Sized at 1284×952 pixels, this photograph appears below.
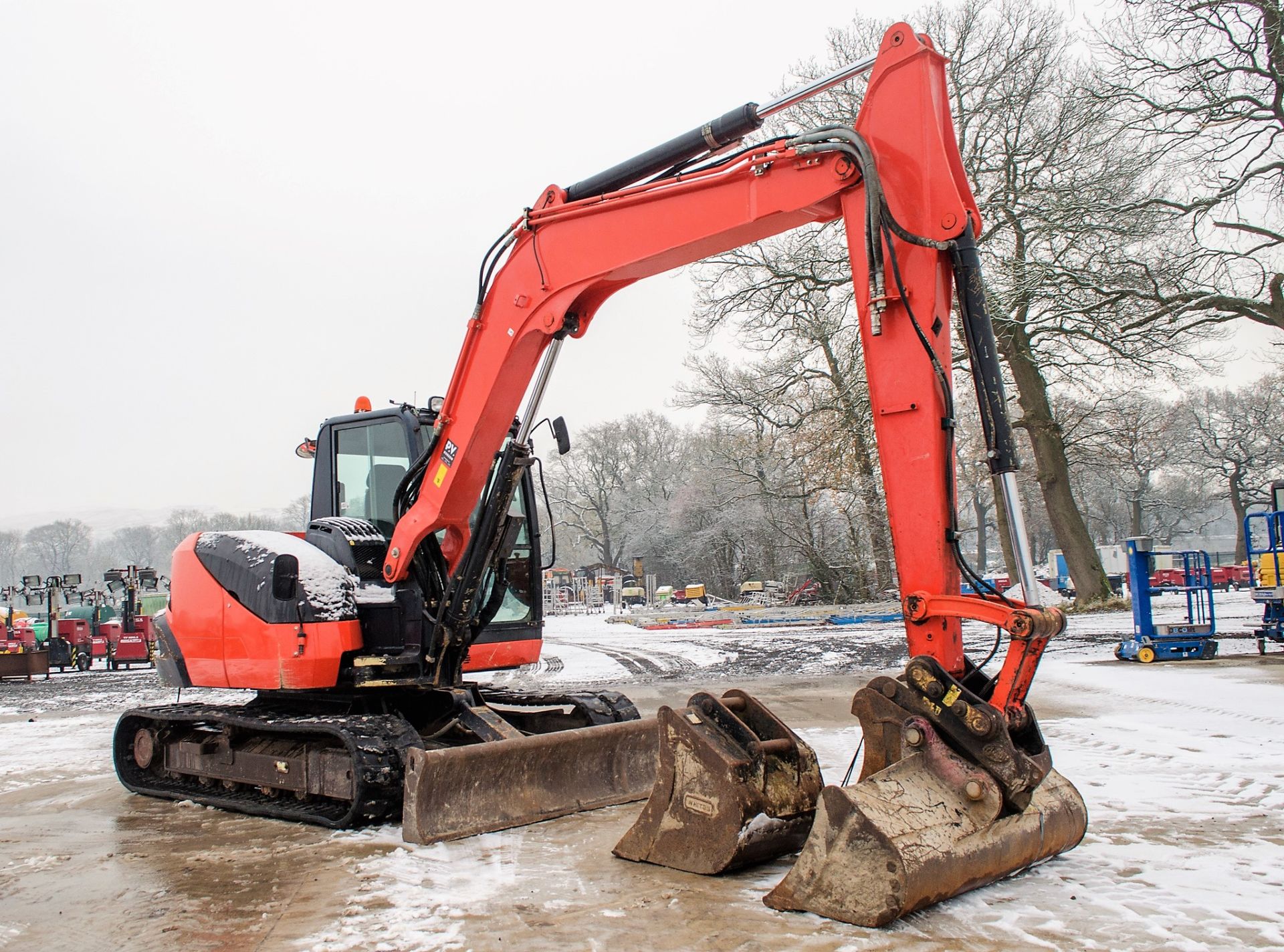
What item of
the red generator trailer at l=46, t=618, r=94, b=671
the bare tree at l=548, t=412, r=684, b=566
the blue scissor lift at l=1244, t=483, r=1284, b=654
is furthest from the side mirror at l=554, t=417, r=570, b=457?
the bare tree at l=548, t=412, r=684, b=566

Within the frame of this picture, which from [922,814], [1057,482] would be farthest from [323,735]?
[1057,482]

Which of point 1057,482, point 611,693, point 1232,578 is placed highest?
point 1057,482

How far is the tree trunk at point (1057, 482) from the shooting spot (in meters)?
22.3

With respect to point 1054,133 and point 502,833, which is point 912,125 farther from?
point 1054,133

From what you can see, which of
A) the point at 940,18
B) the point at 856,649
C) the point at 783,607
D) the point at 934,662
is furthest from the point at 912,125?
the point at 783,607

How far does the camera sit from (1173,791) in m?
5.96

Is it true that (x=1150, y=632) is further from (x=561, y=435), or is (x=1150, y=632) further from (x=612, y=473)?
(x=612, y=473)

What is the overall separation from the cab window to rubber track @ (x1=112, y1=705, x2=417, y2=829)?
138 centimetres

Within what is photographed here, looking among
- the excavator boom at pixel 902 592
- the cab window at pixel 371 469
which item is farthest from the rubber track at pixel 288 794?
the excavator boom at pixel 902 592

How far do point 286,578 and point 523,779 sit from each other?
187cm

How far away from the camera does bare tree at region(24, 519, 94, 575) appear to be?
95125mm

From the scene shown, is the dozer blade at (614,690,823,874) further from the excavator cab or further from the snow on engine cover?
the snow on engine cover

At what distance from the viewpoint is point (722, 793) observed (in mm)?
4477

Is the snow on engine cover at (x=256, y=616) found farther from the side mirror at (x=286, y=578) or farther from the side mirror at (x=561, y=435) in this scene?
the side mirror at (x=561, y=435)
